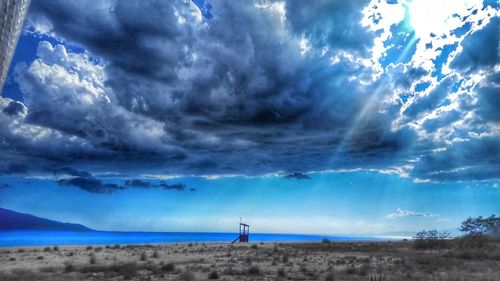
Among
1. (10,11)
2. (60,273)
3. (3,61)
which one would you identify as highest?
(10,11)

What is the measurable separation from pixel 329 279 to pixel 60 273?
15124 millimetres

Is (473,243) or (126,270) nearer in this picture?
(126,270)

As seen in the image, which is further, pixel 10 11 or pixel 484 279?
pixel 484 279

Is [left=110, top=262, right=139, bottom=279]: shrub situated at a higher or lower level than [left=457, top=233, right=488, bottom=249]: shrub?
lower

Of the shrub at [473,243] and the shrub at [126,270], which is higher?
the shrub at [473,243]

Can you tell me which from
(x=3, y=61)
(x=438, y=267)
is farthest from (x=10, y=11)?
(x=438, y=267)

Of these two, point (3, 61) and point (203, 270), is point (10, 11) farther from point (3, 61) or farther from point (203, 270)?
point (203, 270)

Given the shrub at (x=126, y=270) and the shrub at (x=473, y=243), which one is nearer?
the shrub at (x=126, y=270)

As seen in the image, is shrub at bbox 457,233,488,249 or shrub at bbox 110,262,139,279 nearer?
shrub at bbox 110,262,139,279

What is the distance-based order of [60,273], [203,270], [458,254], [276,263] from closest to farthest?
1. [60,273]
2. [203,270]
3. [276,263]
4. [458,254]

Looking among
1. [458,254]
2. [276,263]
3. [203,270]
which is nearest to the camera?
[203,270]

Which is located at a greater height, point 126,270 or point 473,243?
point 473,243

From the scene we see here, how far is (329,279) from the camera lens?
18438mm

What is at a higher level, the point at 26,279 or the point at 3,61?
the point at 3,61
